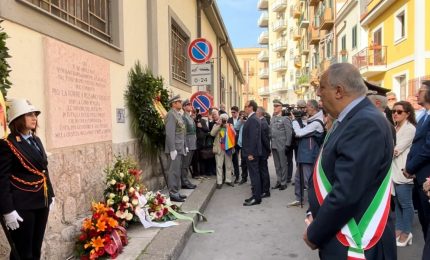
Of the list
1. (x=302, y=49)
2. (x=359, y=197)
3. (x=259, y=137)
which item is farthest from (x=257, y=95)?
(x=359, y=197)

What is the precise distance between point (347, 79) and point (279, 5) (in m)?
59.1

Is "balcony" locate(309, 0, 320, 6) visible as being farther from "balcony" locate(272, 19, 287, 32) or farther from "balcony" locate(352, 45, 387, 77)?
"balcony" locate(272, 19, 287, 32)

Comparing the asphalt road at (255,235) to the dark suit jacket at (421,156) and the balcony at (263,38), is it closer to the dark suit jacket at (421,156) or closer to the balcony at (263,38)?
the dark suit jacket at (421,156)

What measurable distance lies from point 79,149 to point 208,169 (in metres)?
6.39

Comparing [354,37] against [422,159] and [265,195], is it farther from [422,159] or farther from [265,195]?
[422,159]

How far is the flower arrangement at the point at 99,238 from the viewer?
4.44 meters

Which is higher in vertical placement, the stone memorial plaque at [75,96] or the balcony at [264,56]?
the balcony at [264,56]

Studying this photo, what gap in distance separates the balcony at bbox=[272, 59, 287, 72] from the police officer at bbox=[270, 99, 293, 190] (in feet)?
163

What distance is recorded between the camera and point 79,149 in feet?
16.3

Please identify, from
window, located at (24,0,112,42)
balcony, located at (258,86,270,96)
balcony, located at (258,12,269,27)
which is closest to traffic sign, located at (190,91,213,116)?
window, located at (24,0,112,42)

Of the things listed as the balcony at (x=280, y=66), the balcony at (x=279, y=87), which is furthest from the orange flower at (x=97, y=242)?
the balcony at (x=280, y=66)

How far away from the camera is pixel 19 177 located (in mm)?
3391

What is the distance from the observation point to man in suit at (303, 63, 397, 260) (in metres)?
2.15

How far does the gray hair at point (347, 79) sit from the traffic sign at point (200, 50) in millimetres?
7848
